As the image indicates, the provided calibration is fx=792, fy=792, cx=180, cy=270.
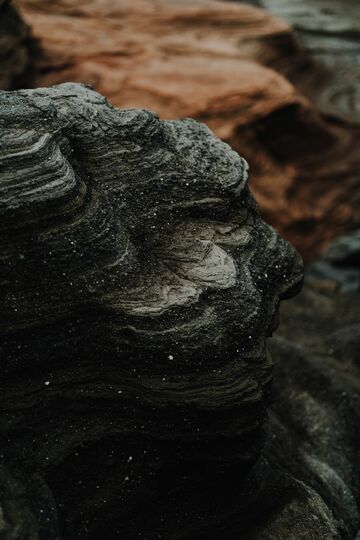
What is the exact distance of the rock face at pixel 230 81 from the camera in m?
5.48

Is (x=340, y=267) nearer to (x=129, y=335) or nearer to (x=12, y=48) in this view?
(x=12, y=48)

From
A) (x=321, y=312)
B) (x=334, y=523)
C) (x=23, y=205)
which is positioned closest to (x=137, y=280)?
(x=23, y=205)

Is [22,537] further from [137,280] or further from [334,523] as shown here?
[334,523]

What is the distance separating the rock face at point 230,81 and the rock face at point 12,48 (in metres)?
0.22

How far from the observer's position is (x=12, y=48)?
198 inches

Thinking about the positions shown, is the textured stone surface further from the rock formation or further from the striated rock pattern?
the striated rock pattern

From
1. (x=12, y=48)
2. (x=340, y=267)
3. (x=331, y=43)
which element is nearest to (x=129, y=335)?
(x=12, y=48)

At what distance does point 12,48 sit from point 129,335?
327 centimetres

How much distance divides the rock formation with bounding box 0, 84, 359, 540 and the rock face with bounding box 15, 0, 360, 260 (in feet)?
9.26

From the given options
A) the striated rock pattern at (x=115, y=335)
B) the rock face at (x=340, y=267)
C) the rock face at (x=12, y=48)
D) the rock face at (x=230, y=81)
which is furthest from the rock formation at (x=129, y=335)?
the rock face at (x=230, y=81)

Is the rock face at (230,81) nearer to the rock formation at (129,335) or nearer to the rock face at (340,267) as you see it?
the rock face at (340,267)

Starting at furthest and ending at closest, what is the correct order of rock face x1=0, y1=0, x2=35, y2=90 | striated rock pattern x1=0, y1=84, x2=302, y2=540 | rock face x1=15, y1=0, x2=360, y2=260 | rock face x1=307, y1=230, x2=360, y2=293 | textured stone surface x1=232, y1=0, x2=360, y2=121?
textured stone surface x1=232, y1=0, x2=360, y2=121 < rock face x1=15, y1=0, x2=360, y2=260 < rock face x1=307, y1=230, x2=360, y2=293 < rock face x1=0, y1=0, x2=35, y2=90 < striated rock pattern x1=0, y1=84, x2=302, y2=540

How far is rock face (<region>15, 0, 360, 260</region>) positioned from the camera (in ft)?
18.0

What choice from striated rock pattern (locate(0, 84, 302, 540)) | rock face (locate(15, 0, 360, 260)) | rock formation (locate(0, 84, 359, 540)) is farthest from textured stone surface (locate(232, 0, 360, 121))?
striated rock pattern (locate(0, 84, 302, 540))
